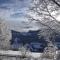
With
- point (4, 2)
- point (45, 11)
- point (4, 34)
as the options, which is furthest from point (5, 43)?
point (45, 11)

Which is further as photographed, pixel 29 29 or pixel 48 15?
pixel 29 29

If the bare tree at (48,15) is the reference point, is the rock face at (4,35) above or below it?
below

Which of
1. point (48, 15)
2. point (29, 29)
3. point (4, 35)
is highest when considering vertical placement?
point (48, 15)

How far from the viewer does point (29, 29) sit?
6.47 m

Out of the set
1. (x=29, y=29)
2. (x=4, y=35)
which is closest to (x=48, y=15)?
(x=29, y=29)

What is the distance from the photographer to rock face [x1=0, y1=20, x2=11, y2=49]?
20.8 feet

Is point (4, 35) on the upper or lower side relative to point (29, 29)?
lower

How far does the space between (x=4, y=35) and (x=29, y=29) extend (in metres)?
0.61

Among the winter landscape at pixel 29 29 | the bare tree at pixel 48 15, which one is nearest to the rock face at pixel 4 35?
the winter landscape at pixel 29 29

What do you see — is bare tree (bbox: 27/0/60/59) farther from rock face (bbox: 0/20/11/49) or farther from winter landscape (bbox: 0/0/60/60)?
rock face (bbox: 0/20/11/49)

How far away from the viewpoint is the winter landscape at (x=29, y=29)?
5098 mm

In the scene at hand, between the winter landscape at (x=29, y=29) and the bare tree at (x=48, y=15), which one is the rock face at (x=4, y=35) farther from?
the bare tree at (x=48, y=15)

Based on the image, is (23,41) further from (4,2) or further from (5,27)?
(4,2)

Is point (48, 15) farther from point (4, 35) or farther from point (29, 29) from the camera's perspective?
point (4, 35)
